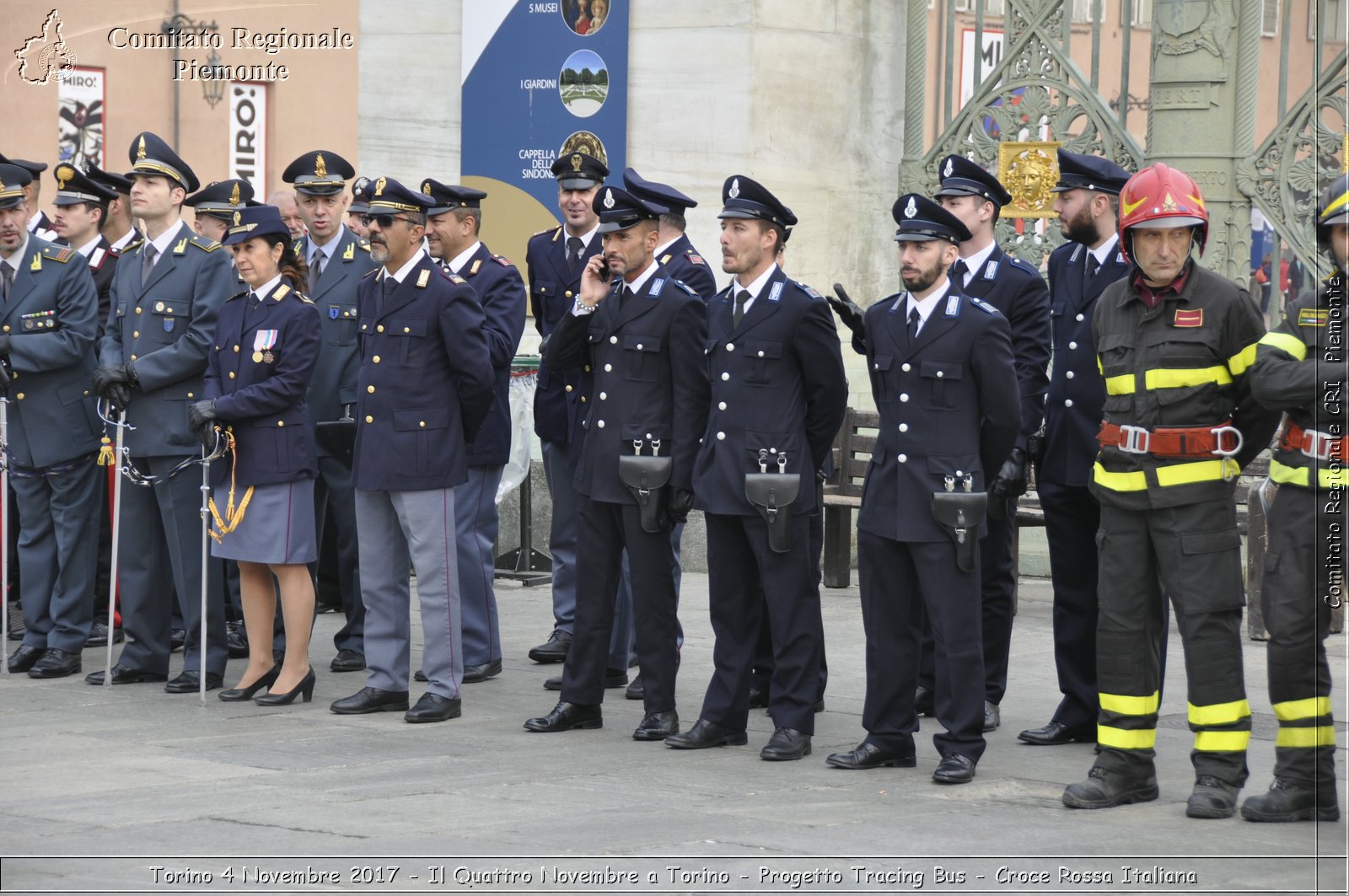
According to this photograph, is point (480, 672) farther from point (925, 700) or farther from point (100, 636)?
point (100, 636)

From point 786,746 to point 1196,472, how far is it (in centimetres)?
175

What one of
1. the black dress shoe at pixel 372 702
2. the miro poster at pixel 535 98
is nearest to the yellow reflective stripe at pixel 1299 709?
the black dress shoe at pixel 372 702

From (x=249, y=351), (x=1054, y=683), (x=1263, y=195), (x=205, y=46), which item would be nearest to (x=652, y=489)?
(x=249, y=351)

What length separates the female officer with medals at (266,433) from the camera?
25.9 feet

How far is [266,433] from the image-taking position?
7.93m

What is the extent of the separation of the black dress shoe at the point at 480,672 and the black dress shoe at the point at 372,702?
734 millimetres

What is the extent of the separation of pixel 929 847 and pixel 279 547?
333 centimetres

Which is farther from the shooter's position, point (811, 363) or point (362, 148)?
point (362, 148)

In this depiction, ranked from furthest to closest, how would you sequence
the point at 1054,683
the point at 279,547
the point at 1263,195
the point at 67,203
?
the point at 1263,195 < the point at 67,203 < the point at 1054,683 < the point at 279,547

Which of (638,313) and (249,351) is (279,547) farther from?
(638,313)

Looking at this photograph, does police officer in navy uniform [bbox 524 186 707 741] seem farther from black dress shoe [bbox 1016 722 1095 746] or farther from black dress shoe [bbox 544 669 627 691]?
black dress shoe [bbox 1016 722 1095 746]

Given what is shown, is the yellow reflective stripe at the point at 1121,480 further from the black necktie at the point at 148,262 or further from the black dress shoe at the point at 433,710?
the black necktie at the point at 148,262

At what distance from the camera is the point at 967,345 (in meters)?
6.71

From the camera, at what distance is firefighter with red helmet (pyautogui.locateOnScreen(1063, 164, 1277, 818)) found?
6129 millimetres
